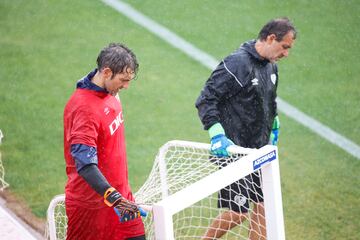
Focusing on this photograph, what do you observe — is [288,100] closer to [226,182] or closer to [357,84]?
[357,84]

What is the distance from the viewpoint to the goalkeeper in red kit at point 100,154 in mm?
3781

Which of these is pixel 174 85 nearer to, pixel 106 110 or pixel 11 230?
pixel 11 230

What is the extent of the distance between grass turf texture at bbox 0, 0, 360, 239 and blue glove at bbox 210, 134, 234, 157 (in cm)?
151

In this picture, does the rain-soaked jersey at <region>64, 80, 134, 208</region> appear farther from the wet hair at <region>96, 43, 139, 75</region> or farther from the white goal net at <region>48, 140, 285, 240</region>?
the white goal net at <region>48, 140, 285, 240</region>

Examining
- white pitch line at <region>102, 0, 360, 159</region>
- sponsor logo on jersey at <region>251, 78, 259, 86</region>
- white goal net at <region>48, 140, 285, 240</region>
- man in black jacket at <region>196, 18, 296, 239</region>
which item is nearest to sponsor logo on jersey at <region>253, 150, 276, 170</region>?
white goal net at <region>48, 140, 285, 240</region>

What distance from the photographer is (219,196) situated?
4926 mm

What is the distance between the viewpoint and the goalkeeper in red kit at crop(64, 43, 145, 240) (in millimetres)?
3781

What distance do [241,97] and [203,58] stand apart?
4621mm

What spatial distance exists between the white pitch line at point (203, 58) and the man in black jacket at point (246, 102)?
8.25 ft

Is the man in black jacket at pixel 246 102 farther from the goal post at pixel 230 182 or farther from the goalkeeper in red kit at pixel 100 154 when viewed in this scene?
the goalkeeper in red kit at pixel 100 154

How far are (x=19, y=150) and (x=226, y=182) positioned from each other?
13.1 feet

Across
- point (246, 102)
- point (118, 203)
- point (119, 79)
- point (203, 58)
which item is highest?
point (203, 58)

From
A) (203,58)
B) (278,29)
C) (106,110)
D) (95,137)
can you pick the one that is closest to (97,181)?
(95,137)

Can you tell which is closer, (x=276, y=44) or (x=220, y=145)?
(x=220, y=145)
